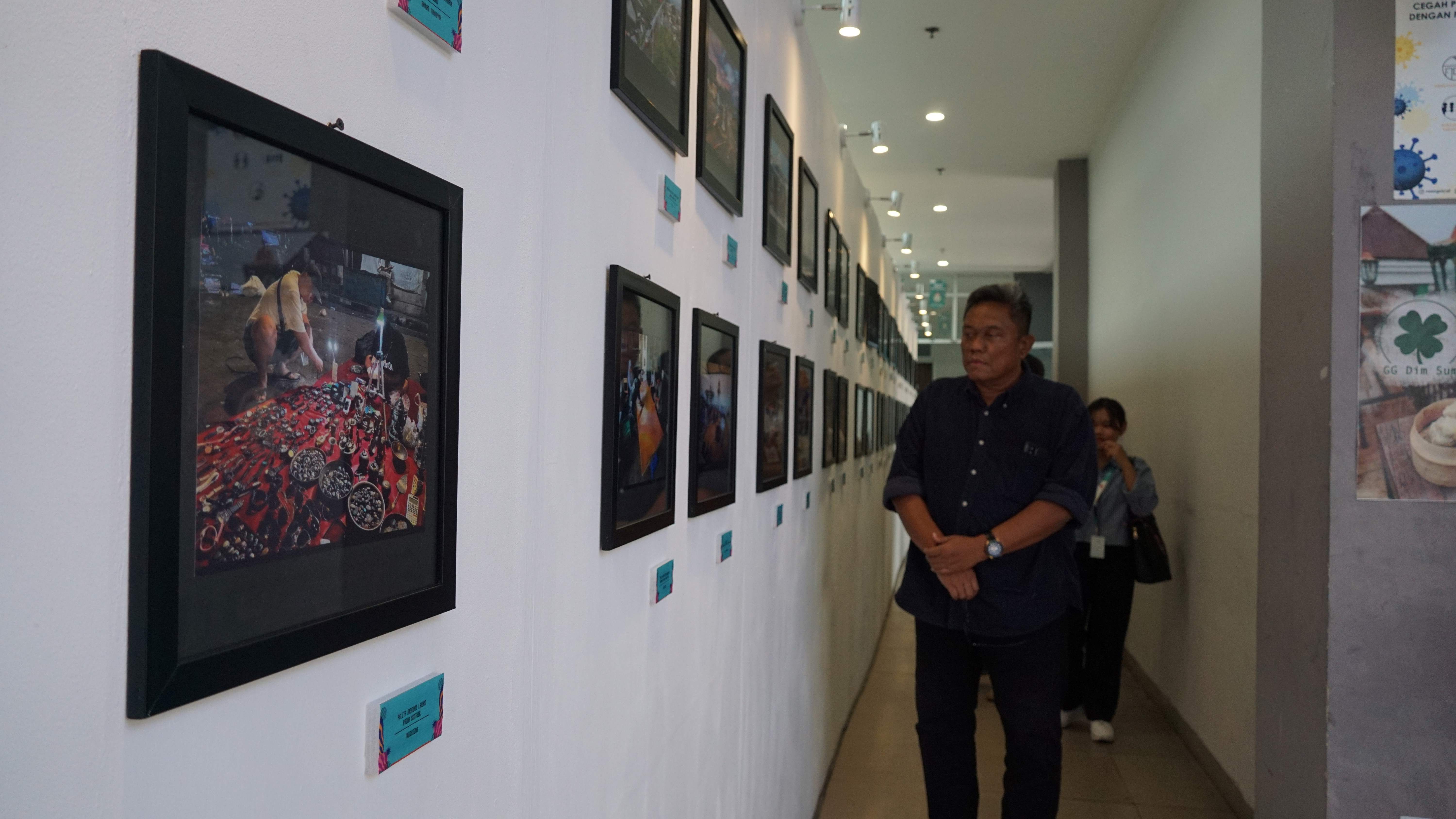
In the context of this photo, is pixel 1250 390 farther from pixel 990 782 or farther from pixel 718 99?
pixel 718 99

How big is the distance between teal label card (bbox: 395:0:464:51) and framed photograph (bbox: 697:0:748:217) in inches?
50.0

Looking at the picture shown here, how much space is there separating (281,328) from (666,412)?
133 centimetres

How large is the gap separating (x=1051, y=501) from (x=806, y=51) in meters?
2.34

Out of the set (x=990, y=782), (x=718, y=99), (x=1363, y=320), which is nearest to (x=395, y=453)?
(x=718, y=99)

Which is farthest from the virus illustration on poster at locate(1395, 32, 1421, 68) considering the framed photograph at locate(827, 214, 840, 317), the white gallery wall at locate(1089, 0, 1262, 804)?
the framed photograph at locate(827, 214, 840, 317)

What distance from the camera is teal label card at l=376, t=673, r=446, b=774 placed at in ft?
3.49

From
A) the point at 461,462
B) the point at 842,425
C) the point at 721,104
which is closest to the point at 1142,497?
the point at 842,425

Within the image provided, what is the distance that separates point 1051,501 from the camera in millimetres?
3340

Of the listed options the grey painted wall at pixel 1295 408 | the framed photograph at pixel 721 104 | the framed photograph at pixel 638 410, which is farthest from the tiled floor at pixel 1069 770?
the framed photograph at pixel 721 104

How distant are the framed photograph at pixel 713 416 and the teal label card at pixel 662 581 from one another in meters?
0.23

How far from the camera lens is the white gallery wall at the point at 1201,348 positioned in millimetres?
5039

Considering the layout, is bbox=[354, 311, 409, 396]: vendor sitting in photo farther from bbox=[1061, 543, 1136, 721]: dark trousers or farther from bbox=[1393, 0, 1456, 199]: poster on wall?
bbox=[1061, 543, 1136, 721]: dark trousers

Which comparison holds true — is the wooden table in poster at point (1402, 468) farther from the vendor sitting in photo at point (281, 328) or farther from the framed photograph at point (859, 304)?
the framed photograph at point (859, 304)

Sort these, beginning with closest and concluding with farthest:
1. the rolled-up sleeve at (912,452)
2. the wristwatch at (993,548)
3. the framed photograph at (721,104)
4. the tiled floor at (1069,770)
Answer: the framed photograph at (721,104)
the wristwatch at (993,548)
the rolled-up sleeve at (912,452)
the tiled floor at (1069,770)
